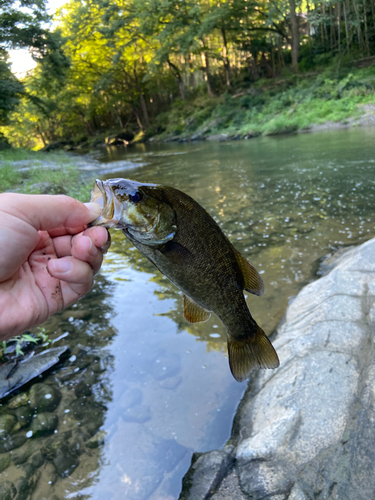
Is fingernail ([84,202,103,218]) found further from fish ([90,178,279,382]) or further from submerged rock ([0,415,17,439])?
submerged rock ([0,415,17,439])

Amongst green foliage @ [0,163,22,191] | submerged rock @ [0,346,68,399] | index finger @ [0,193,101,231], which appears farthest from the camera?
green foliage @ [0,163,22,191]

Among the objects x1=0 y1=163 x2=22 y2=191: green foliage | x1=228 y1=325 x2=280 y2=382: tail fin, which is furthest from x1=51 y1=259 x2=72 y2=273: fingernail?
x1=0 y1=163 x2=22 y2=191: green foliage

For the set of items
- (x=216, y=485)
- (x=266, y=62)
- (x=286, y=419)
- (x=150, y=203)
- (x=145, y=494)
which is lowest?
(x=145, y=494)

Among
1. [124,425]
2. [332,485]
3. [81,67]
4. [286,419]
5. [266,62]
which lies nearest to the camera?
[332,485]

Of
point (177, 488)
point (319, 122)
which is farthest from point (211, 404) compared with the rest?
point (319, 122)

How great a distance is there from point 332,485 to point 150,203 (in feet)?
7.23

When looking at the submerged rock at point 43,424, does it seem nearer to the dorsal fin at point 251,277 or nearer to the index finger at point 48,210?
the index finger at point 48,210

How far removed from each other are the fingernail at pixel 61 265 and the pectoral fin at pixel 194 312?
739 millimetres

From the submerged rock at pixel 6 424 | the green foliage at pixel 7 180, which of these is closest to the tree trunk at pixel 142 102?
the green foliage at pixel 7 180

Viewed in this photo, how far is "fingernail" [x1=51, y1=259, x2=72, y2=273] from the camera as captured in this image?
211 cm

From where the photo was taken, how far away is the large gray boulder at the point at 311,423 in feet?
7.97

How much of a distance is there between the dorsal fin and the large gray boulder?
4.58ft

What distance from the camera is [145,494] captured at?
9.73 ft

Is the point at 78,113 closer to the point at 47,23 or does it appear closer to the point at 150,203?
the point at 47,23
